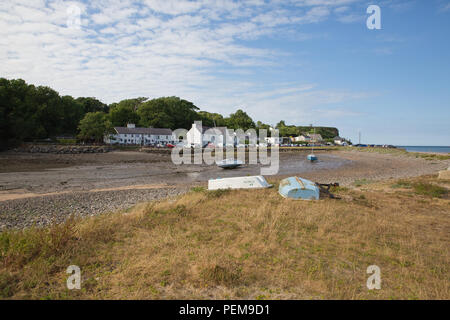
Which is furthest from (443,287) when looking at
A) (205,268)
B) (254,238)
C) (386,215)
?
(386,215)

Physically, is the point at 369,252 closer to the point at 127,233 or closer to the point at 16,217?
→ the point at 127,233

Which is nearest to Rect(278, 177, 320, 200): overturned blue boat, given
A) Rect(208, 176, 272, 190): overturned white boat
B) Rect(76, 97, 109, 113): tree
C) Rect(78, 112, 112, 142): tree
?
Rect(208, 176, 272, 190): overturned white boat

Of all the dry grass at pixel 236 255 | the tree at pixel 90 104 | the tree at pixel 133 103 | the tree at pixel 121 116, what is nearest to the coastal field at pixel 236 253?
the dry grass at pixel 236 255

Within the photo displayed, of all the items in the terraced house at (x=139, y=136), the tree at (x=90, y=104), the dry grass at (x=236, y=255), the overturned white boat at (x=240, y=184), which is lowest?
the dry grass at (x=236, y=255)

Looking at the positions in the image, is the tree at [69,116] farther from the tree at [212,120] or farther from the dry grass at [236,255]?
the dry grass at [236,255]

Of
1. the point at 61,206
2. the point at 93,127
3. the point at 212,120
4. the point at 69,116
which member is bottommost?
the point at 61,206

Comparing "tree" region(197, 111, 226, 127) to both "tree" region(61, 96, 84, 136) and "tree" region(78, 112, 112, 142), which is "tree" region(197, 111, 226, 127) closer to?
"tree" region(78, 112, 112, 142)

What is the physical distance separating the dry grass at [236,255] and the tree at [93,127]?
80362 mm

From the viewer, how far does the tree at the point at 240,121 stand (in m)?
110

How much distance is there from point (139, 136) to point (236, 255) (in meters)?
93.9

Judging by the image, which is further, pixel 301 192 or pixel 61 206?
pixel 61 206

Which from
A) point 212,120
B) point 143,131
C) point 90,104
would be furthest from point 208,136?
point 90,104

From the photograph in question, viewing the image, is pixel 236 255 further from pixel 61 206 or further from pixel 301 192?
pixel 61 206

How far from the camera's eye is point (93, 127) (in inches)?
3115
